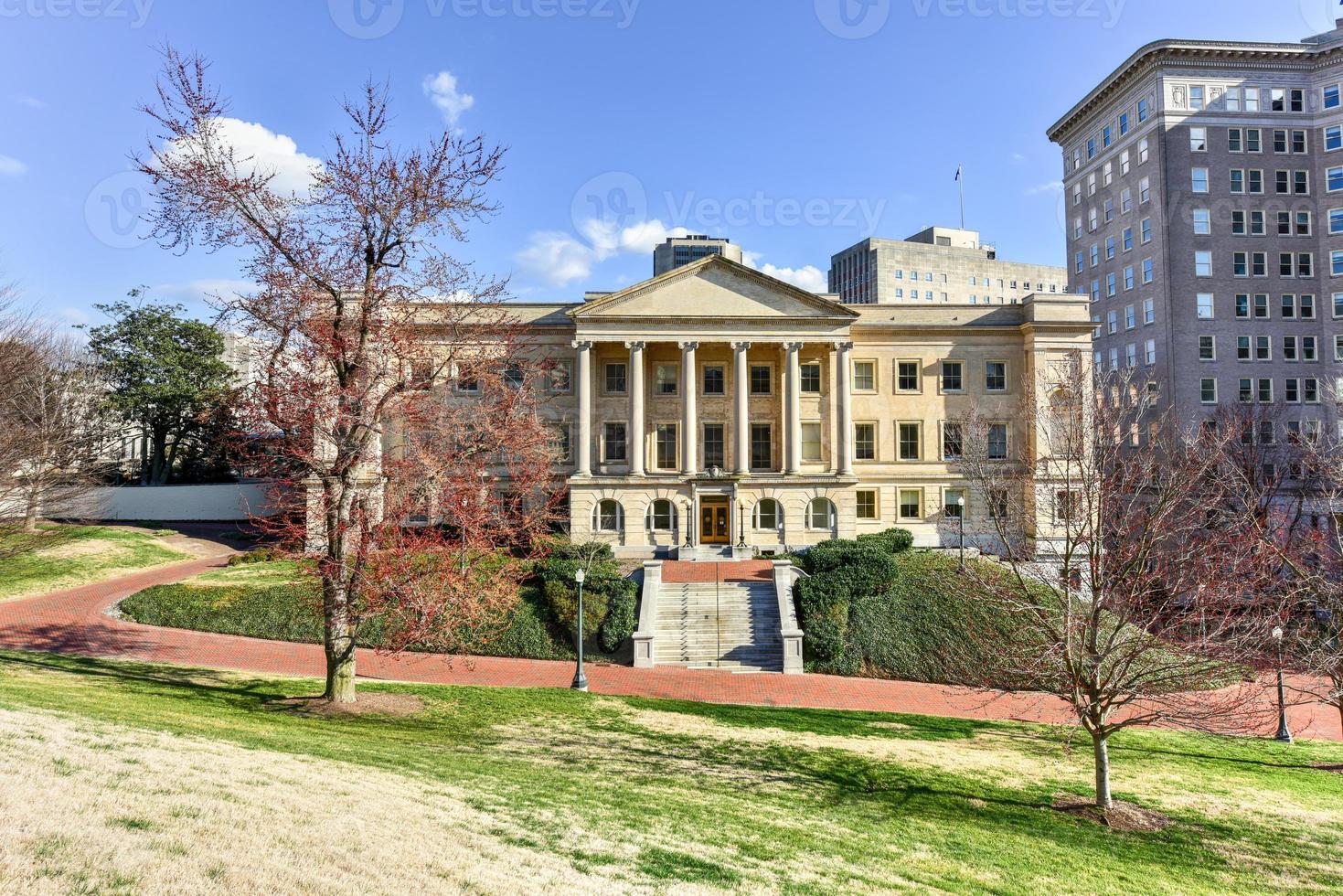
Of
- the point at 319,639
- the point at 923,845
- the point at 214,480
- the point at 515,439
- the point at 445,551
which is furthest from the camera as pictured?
the point at 214,480

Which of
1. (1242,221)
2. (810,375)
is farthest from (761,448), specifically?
(1242,221)

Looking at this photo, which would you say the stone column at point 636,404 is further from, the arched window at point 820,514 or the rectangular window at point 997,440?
the rectangular window at point 997,440

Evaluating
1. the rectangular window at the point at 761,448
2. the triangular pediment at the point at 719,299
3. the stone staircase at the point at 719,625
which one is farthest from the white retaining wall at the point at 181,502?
the stone staircase at the point at 719,625

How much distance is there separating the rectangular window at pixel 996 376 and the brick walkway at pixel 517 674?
23.6 m

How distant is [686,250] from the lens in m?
130

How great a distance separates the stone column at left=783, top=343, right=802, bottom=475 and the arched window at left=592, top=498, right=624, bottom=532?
9.39 meters

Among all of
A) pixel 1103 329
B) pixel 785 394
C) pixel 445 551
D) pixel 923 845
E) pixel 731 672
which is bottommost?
pixel 731 672

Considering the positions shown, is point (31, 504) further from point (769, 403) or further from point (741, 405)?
point (769, 403)

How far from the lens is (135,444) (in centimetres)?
6000

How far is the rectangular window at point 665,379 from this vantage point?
42809mm

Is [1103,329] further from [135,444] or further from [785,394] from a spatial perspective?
[135,444]

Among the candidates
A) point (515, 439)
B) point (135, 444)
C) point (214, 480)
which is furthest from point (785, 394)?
point (135, 444)

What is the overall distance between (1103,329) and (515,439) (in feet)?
179

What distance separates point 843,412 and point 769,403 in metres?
4.39
